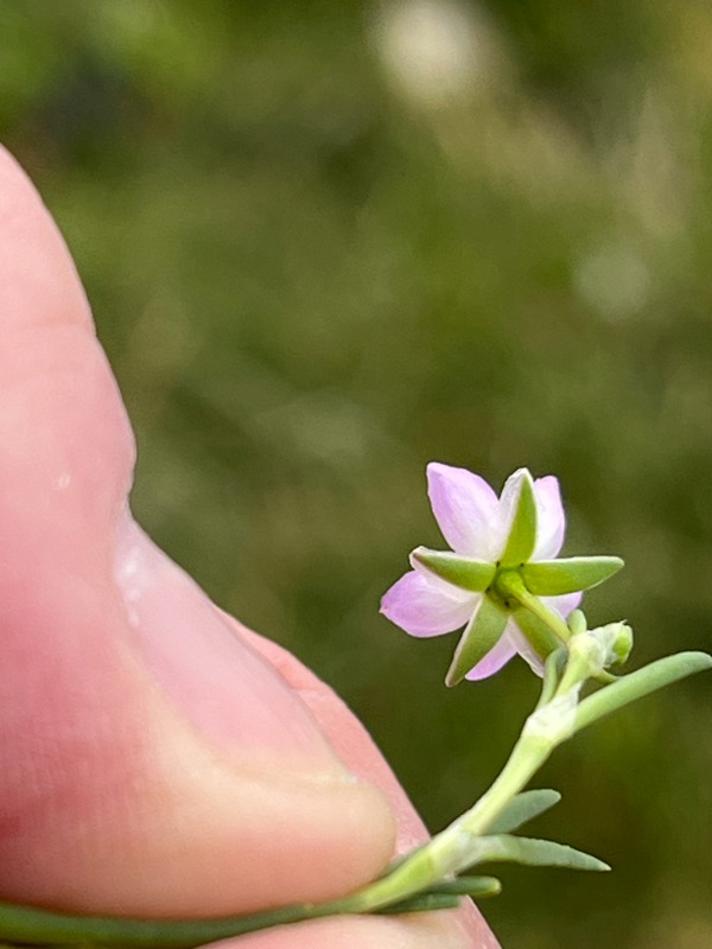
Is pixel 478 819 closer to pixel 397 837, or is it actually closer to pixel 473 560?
pixel 473 560

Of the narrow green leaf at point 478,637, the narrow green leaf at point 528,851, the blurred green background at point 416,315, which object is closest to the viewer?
the narrow green leaf at point 528,851

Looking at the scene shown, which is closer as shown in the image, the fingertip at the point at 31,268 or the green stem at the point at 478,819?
the green stem at the point at 478,819

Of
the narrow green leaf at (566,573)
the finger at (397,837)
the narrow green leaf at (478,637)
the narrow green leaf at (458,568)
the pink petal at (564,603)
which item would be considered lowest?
the finger at (397,837)

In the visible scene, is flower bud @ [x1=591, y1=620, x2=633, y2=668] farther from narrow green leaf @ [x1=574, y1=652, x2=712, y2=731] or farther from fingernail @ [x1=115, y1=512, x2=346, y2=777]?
fingernail @ [x1=115, y1=512, x2=346, y2=777]

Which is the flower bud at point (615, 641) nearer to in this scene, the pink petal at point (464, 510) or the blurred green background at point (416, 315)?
the pink petal at point (464, 510)

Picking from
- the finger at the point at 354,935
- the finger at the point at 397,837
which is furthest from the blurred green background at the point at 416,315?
the finger at the point at 354,935

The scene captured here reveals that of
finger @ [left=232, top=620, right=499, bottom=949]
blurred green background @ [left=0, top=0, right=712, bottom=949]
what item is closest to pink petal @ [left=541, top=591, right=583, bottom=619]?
finger @ [left=232, top=620, right=499, bottom=949]

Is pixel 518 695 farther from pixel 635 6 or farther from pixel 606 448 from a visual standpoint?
pixel 635 6

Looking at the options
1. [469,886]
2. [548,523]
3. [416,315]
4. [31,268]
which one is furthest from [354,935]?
[416,315]
